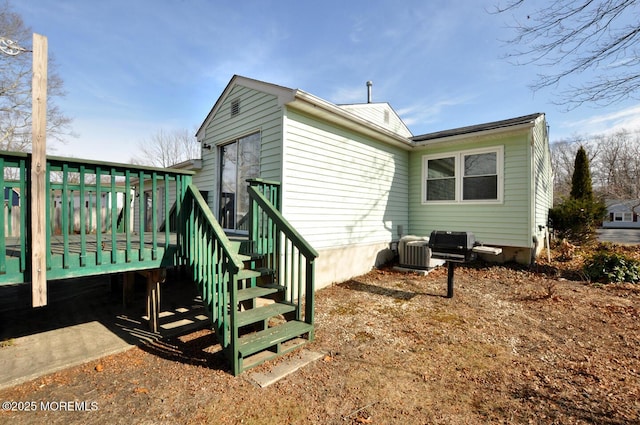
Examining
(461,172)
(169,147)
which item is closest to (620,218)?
(461,172)

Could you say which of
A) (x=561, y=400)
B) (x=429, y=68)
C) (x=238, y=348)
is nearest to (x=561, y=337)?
(x=561, y=400)

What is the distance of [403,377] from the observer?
2.66 m

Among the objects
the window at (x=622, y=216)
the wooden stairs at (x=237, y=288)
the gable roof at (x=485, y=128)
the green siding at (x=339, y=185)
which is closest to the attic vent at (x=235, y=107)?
the green siding at (x=339, y=185)

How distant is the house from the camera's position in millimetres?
5270

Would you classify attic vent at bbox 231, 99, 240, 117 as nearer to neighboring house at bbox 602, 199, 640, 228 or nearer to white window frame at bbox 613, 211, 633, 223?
neighboring house at bbox 602, 199, 640, 228

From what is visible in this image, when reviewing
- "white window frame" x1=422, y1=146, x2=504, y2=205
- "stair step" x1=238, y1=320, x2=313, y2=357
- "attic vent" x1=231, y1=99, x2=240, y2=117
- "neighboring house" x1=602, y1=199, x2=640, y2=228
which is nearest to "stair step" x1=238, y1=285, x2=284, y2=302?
"stair step" x1=238, y1=320, x2=313, y2=357

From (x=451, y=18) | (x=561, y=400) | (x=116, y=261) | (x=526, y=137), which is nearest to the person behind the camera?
(x=561, y=400)

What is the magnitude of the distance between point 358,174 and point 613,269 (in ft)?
19.2

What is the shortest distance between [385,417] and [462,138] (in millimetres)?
6918

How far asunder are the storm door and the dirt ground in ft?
9.60

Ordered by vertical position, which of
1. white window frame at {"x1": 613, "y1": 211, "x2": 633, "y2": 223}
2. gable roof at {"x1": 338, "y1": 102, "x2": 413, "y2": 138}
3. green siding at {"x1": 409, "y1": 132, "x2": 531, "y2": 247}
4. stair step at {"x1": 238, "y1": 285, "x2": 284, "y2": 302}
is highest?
gable roof at {"x1": 338, "y1": 102, "x2": 413, "y2": 138}

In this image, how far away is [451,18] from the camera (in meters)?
6.06

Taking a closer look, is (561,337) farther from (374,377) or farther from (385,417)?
(385,417)

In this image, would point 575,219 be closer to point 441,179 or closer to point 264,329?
point 441,179
